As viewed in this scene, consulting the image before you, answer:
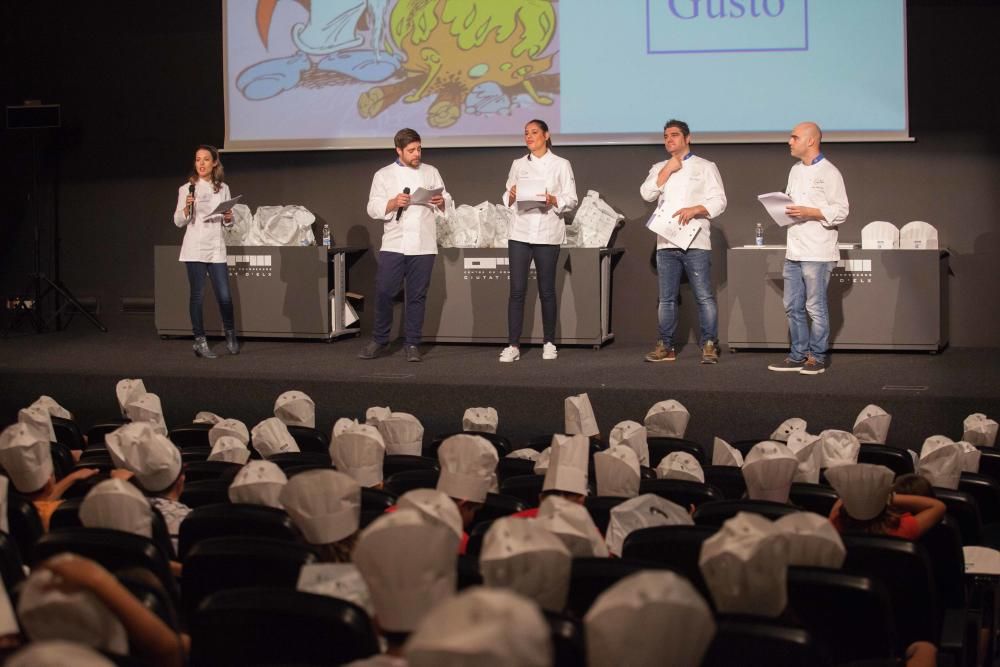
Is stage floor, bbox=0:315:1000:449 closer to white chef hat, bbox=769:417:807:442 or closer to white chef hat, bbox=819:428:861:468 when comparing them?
white chef hat, bbox=769:417:807:442

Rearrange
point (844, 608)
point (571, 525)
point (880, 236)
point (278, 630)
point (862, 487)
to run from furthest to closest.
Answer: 1. point (880, 236)
2. point (862, 487)
3. point (571, 525)
4. point (844, 608)
5. point (278, 630)

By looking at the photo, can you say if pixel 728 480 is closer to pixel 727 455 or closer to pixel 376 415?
pixel 727 455

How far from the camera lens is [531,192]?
269 inches

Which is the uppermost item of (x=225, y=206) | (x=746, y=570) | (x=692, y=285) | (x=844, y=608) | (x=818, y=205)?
(x=225, y=206)

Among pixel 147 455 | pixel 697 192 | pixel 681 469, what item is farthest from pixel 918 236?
pixel 147 455

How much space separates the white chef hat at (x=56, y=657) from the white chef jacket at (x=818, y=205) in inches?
217

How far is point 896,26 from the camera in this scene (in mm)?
7598

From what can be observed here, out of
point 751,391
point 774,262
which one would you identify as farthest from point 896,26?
point 751,391

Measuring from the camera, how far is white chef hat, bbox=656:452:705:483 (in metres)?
3.74

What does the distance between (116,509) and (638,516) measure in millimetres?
1191

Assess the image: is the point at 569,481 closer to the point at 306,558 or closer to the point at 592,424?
the point at 306,558

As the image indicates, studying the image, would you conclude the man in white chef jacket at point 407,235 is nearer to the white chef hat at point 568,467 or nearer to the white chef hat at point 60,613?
the white chef hat at point 568,467

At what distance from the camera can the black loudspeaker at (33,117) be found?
898 cm

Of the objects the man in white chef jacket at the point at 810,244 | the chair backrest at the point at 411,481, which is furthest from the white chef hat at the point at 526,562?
the man in white chef jacket at the point at 810,244
